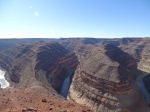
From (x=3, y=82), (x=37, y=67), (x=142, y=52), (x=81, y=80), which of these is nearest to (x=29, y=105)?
(x=81, y=80)

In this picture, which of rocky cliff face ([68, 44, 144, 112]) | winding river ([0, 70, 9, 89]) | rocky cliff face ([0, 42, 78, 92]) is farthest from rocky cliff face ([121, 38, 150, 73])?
winding river ([0, 70, 9, 89])

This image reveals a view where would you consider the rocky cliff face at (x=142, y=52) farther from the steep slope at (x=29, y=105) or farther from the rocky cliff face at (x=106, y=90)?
the steep slope at (x=29, y=105)

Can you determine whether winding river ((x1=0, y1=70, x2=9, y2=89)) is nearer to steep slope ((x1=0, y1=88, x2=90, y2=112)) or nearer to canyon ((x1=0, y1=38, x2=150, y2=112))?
canyon ((x1=0, y1=38, x2=150, y2=112))

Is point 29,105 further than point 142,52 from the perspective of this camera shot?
No

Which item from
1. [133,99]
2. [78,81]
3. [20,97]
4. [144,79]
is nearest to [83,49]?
[144,79]

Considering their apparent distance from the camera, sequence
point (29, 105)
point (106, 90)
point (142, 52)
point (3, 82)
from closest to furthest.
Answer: point (29, 105)
point (106, 90)
point (3, 82)
point (142, 52)

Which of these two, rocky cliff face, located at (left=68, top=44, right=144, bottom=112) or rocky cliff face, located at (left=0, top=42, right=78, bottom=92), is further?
rocky cliff face, located at (left=0, top=42, right=78, bottom=92)

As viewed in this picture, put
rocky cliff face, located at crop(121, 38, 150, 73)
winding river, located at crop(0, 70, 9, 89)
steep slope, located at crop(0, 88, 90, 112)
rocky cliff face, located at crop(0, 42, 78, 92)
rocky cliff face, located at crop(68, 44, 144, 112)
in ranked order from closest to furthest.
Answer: steep slope, located at crop(0, 88, 90, 112)
rocky cliff face, located at crop(68, 44, 144, 112)
rocky cliff face, located at crop(0, 42, 78, 92)
winding river, located at crop(0, 70, 9, 89)
rocky cliff face, located at crop(121, 38, 150, 73)

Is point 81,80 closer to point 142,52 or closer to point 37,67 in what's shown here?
point 37,67

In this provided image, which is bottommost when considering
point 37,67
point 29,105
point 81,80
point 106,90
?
point 81,80

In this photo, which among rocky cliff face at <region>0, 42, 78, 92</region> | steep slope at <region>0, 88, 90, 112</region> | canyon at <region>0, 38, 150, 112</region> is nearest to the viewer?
steep slope at <region>0, 88, 90, 112</region>

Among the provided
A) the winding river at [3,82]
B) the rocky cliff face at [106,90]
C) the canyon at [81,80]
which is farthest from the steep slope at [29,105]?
the winding river at [3,82]

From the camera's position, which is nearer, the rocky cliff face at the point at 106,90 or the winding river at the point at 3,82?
the rocky cliff face at the point at 106,90

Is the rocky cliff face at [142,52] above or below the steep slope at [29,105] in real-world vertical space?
below
